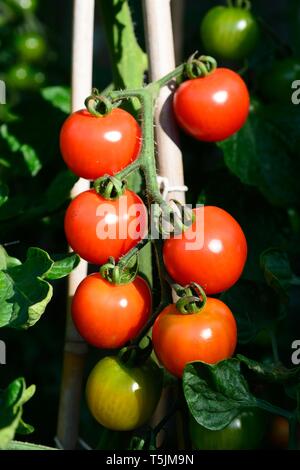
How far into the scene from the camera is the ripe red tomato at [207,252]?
2.63ft

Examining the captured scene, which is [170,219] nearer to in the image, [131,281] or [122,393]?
[131,281]

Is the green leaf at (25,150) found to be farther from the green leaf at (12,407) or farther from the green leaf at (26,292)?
the green leaf at (12,407)

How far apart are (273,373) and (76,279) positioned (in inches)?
11.7

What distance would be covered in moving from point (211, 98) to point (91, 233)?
0.23 m

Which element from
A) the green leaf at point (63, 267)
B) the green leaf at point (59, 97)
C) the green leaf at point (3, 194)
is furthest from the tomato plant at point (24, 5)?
the green leaf at point (63, 267)

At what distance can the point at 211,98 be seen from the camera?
0.89 meters

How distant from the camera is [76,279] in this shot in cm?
100

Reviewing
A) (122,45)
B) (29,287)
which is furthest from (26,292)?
(122,45)

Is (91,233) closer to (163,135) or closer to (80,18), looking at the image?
(163,135)

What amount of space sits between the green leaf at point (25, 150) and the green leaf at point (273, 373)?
0.49m

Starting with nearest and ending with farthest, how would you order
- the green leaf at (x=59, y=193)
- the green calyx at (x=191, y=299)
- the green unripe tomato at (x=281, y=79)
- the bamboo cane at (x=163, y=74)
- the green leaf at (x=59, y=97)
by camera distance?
the green calyx at (x=191, y=299) → the bamboo cane at (x=163, y=74) → the green leaf at (x=59, y=193) → the green unripe tomato at (x=281, y=79) → the green leaf at (x=59, y=97)

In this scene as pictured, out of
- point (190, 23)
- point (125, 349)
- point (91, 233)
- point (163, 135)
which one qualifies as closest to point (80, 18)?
point (163, 135)

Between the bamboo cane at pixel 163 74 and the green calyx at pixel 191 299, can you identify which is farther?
the bamboo cane at pixel 163 74

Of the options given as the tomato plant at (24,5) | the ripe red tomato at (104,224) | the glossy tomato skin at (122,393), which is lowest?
the glossy tomato skin at (122,393)
